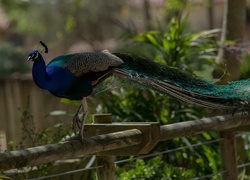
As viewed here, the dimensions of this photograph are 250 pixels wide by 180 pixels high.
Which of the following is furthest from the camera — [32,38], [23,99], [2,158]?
[32,38]

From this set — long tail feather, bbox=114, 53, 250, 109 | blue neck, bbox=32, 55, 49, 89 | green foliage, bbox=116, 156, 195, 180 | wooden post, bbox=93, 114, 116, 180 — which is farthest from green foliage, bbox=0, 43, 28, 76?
blue neck, bbox=32, 55, 49, 89

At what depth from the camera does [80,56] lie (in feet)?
13.9

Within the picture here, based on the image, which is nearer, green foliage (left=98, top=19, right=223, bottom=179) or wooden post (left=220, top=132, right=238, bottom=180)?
wooden post (left=220, top=132, right=238, bottom=180)

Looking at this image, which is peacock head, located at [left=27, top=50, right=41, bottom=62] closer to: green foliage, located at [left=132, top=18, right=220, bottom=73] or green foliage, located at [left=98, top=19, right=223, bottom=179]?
green foliage, located at [left=98, top=19, right=223, bottom=179]

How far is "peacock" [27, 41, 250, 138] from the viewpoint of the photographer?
4133mm

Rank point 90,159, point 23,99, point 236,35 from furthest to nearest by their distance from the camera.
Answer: point 23,99
point 236,35
point 90,159

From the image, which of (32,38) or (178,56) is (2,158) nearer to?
(178,56)

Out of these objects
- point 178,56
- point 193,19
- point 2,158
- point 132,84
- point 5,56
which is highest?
point 193,19

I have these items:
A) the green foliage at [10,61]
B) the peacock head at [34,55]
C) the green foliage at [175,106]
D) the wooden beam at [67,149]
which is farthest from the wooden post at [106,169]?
the green foliage at [10,61]

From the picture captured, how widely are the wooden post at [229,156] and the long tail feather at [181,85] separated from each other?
26.8 inches

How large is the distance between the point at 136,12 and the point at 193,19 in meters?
2.12

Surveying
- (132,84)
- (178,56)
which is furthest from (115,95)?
(132,84)

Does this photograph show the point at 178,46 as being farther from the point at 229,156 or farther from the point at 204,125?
the point at 204,125

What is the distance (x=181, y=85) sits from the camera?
4.62 meters
